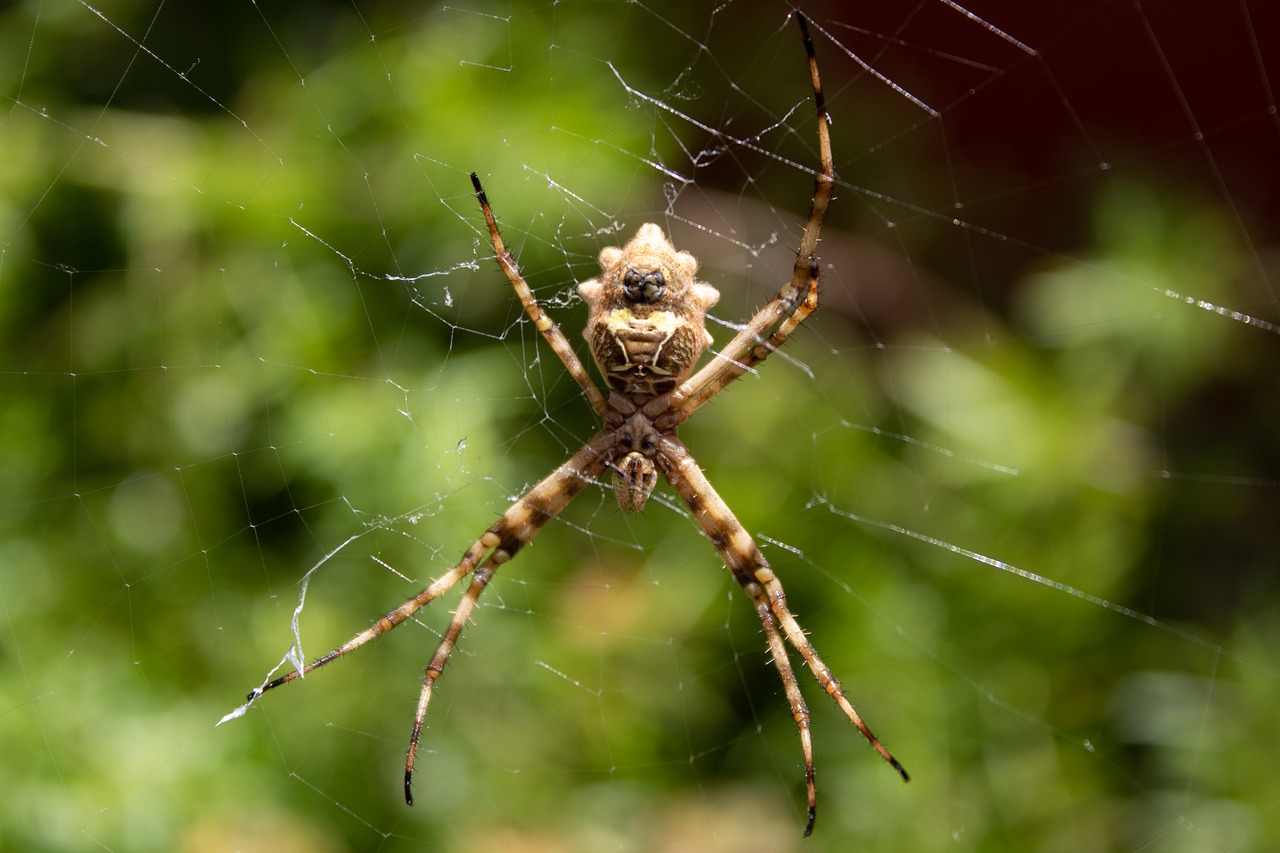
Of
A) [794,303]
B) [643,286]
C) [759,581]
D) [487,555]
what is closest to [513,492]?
[487,555]

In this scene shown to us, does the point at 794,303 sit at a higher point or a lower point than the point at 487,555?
higher

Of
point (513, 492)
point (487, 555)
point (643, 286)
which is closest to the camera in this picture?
point (643, 286)

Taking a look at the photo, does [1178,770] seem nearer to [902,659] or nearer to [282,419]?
[902,659]

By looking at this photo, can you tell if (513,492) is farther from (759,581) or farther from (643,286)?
(643,286)

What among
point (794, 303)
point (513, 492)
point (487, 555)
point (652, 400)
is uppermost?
point (794, 303)

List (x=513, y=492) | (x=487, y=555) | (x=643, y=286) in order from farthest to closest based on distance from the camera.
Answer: (x=513, y=492) < (x=487, y=555) < (x=643, y=286)

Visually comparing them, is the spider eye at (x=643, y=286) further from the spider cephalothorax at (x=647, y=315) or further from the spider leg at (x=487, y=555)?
the spider leg at (x=487, y=555)

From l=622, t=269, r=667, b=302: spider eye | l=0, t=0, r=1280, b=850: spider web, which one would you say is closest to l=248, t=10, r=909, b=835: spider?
l=622, t=269, r=667, b=302: spider eye

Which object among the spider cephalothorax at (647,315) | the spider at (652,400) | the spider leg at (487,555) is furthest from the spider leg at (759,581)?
the spider cephalothorax at (647,315)
